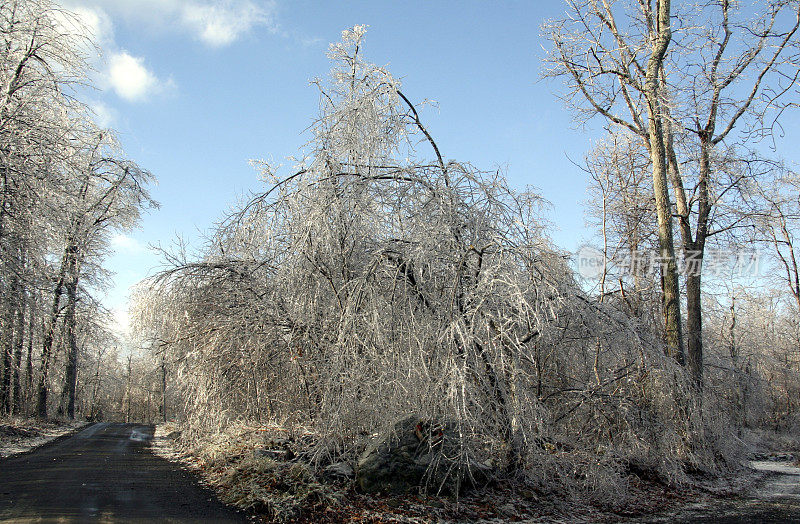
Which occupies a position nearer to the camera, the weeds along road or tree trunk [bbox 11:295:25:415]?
the weeds along road

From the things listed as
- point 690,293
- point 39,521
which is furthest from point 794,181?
point 39,521

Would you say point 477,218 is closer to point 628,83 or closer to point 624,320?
point 624,320

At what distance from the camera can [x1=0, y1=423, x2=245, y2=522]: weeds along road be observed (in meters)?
5.19

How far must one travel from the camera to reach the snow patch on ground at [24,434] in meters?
9.89

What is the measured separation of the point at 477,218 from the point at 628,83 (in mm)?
6953

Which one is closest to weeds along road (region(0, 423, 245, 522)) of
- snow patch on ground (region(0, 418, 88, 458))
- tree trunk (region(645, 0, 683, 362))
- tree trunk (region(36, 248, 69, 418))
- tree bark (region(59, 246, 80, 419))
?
snow patch on ground (region(0, 418, 88, 458))

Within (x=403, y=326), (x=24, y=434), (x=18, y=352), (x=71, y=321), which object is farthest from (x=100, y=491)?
(x=71, y=321)

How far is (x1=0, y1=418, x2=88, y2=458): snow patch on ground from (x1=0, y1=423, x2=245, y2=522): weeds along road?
0.56m

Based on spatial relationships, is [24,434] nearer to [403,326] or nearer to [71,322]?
[71,322]

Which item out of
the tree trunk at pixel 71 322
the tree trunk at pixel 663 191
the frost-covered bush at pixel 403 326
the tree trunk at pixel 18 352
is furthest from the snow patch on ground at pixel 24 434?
the tree trunk at pixel 663 191

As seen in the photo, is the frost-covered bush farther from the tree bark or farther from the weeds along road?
the tree bark

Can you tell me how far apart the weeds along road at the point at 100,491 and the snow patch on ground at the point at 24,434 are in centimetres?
56

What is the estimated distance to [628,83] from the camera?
34.7 ft

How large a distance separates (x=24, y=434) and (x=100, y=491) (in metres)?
7.27
